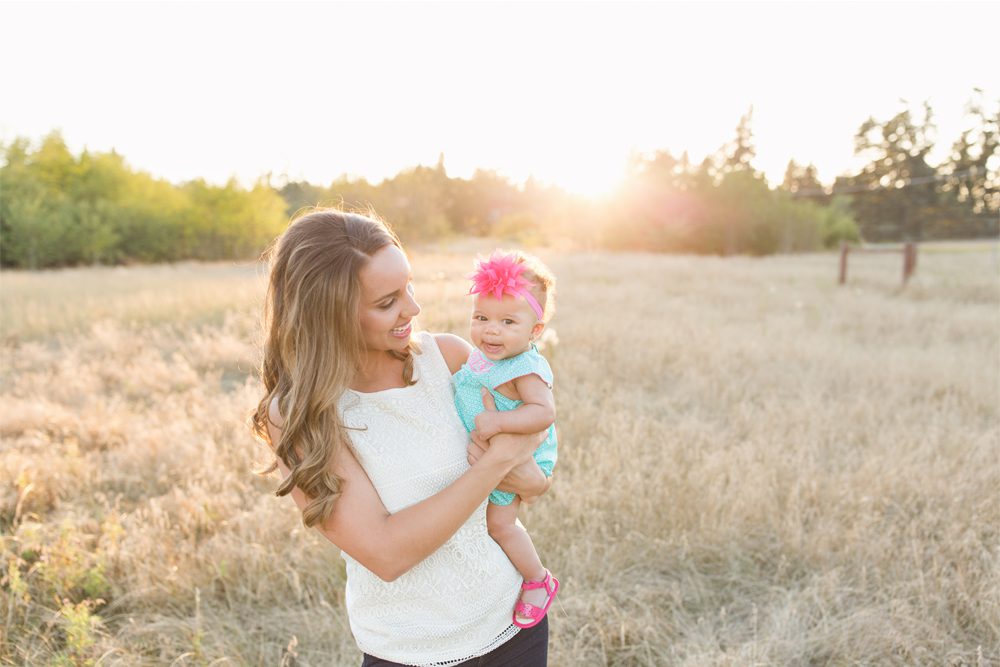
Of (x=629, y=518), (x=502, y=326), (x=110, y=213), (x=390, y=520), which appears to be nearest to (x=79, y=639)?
(x=390, y=520)

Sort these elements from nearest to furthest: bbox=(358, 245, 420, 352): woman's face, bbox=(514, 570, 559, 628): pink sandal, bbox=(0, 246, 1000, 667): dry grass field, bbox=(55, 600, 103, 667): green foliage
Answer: bbox=(358, 245, 420, 352): woman's face < bbox=(514, 570, 559, 628): pink sandal < bbox=(55, 600, 103, 667): green foliage < bbox=(0, 246, 1000, 667): dry grass field

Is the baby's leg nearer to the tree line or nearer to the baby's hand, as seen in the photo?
the baby's hand

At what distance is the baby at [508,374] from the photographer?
1.71 m

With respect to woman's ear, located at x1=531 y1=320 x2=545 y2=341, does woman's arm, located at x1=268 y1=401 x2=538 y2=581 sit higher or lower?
lower

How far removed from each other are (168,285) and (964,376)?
15673 millimetres

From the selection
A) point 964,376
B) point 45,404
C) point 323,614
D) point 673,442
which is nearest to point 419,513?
point 323,614

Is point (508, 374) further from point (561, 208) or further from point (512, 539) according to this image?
point (561, 208)

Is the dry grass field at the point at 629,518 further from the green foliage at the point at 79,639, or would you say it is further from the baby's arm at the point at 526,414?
the baby's arm at the point at 526,414

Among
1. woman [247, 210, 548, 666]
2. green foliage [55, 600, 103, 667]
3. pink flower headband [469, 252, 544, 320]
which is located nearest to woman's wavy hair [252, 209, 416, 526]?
woman [247, 210, 548, 666]

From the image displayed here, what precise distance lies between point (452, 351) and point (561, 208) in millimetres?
45856

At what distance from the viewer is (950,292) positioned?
47.3ft

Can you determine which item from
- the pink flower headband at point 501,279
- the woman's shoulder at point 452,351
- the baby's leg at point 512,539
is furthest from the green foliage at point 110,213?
the baby's leg at point 512,539

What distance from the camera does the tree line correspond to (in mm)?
31031

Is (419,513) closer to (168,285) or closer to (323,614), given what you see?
(323,614)
